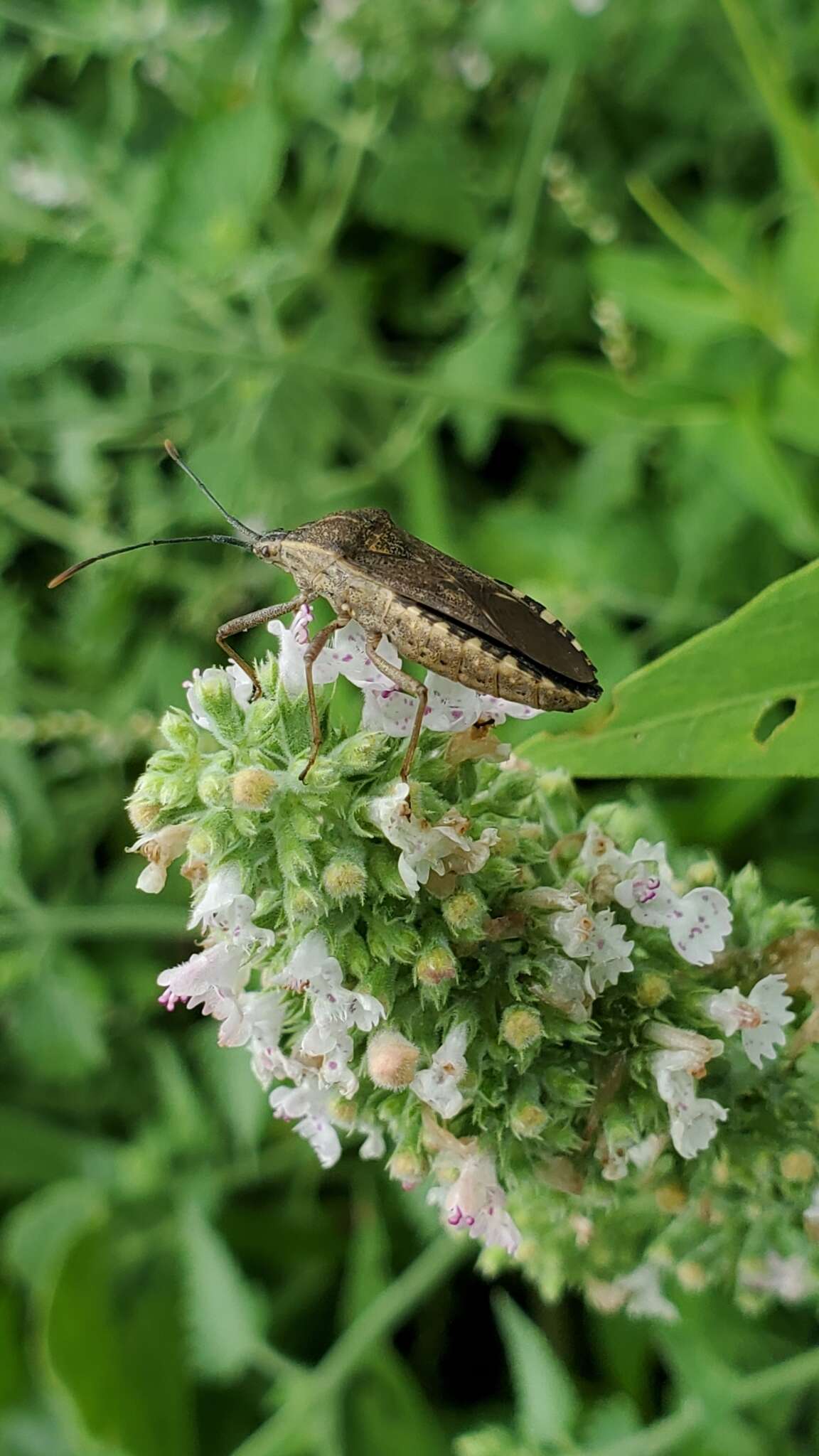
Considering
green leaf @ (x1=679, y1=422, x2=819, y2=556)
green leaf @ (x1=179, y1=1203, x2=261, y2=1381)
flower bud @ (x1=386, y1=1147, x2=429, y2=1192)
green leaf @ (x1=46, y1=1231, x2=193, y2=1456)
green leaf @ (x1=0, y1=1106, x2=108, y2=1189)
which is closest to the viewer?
flower bud @ (x1=386, y1=1147, x2=429, y2=1192)

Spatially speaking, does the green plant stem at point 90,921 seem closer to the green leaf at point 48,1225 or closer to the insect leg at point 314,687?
the green leaf at point 48,1225

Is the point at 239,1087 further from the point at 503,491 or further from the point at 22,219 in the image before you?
the point at 22,219

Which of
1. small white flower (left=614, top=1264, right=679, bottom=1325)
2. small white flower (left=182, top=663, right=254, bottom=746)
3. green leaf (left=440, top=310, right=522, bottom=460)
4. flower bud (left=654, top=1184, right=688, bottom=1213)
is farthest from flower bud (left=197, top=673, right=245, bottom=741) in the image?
green leaf (left=440, top=310, right=522, bottom=460)

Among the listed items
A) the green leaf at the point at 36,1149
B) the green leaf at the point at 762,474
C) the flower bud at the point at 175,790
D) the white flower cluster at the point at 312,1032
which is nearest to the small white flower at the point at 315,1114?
the white flower cluster at the point at 312,1032

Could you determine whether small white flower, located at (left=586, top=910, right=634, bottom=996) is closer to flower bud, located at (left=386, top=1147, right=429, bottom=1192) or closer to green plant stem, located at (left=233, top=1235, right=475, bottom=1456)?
flower bud, located at (left=386, top=1147, right=429, bottom=1192)

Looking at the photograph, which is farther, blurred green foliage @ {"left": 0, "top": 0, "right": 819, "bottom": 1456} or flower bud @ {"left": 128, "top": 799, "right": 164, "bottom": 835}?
blurred green foliage @ {"left": 0, "top": 0, "right": 819, "bottom": 1456}

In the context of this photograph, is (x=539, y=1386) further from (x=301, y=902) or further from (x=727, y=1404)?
(x=301, y=902)
